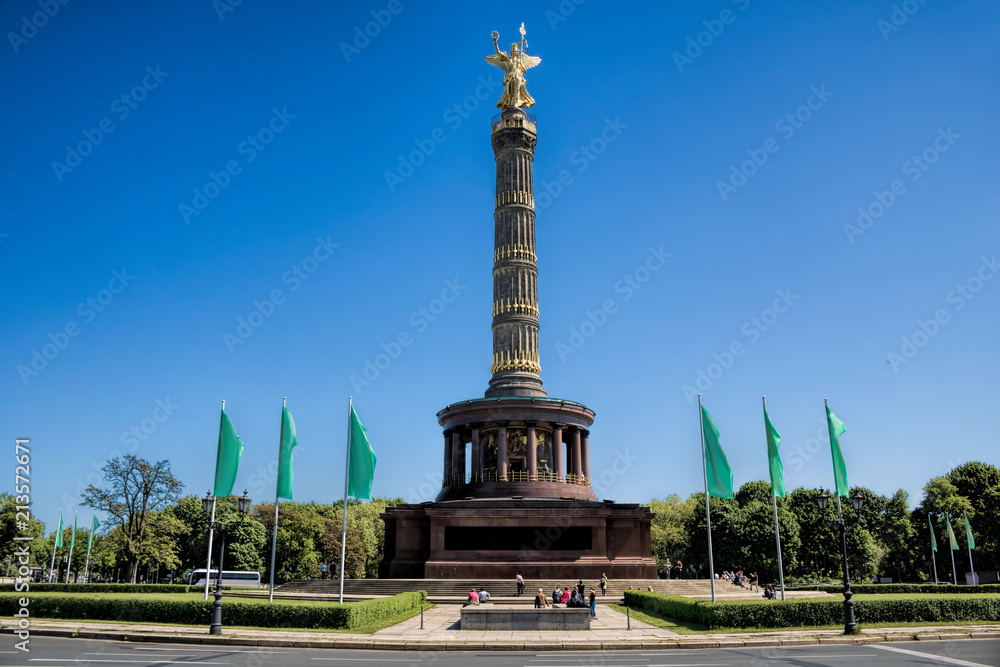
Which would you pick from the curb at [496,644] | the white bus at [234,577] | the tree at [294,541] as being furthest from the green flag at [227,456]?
the tree at [294,541]

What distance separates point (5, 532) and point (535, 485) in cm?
4082

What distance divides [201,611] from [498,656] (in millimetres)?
11726

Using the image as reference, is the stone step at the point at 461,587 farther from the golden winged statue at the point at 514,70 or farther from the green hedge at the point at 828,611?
the golden winged statue at the point at 514,70

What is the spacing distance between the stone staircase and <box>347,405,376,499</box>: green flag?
10.1m

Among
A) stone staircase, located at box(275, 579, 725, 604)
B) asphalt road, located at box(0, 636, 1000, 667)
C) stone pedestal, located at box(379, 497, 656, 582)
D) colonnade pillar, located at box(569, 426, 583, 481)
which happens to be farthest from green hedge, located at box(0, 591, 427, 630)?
colonnade pillar, located at box(569, 426, 583, 481)

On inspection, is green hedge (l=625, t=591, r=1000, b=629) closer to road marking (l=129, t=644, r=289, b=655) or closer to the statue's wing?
road marking (l=129, t=644, r=289, b=655)

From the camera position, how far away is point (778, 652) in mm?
20141

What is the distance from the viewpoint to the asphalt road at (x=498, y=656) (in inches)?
697

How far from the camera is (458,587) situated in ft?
128

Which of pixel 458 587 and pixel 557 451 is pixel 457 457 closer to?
pixel 557 451

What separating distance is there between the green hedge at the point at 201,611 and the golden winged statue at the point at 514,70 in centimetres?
4004

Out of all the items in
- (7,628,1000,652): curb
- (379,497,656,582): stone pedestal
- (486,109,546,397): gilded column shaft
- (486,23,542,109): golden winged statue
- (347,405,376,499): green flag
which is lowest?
(7,628,1000,652): curb

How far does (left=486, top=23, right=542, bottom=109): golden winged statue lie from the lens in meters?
56.8

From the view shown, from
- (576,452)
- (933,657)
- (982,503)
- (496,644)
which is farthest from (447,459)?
(982,503)
